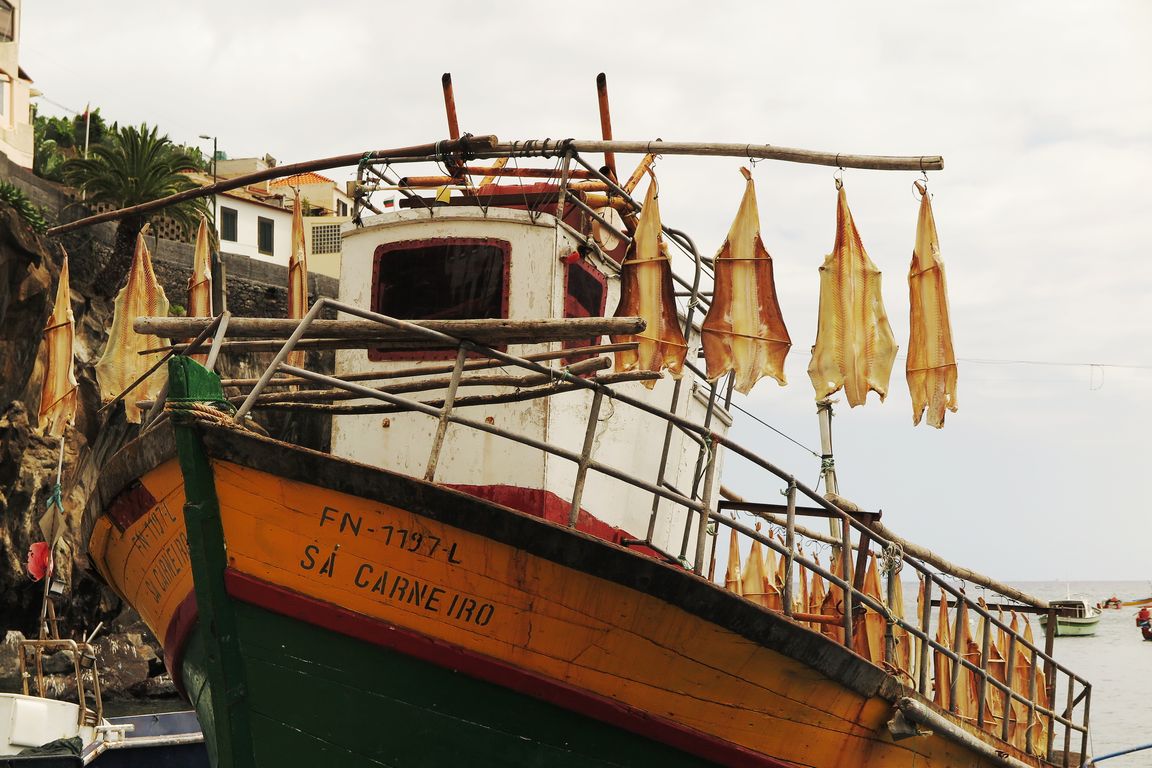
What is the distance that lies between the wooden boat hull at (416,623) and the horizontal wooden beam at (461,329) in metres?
0.76

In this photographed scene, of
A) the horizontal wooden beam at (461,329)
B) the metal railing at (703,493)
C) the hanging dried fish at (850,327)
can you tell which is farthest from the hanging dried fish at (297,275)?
the hanging dried fish at (850,327)

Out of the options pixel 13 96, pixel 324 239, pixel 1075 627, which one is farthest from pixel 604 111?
pixel 1075 627

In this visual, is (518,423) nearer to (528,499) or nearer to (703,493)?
(528,499)

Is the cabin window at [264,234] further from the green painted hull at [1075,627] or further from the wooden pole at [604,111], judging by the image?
the green painted hull at [1075,627]

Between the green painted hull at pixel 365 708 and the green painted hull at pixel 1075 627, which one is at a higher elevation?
the green painted hull at pixel 365 708

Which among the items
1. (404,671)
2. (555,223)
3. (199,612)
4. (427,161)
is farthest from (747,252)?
(199,612)

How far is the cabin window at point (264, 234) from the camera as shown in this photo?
50.9 metres

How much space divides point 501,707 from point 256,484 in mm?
1911

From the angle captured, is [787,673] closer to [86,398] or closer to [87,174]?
[86,398]

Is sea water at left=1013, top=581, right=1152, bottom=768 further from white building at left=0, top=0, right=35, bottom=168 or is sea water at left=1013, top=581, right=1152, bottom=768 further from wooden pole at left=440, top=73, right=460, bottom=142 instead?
white building at left=0, top=0, right=35, bottom=168

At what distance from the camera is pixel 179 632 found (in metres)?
8.40

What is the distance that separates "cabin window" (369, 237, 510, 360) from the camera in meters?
9.34

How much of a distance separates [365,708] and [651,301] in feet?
10.9

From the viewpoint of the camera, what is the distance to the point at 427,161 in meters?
10.6
